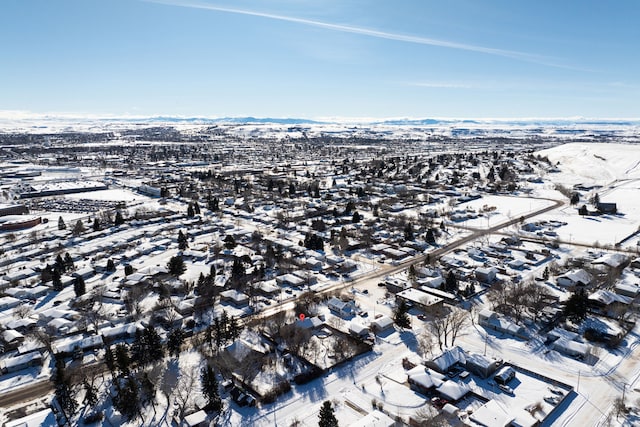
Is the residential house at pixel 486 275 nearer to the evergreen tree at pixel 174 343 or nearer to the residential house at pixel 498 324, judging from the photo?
the residential house at pixel 498 324

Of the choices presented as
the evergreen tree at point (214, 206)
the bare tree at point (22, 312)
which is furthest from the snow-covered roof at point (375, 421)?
the evergreen tree at point (214, 206)

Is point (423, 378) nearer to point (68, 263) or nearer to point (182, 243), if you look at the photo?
point (182, 243)

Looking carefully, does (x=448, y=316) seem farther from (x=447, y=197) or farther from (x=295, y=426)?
(x=447, y=197)

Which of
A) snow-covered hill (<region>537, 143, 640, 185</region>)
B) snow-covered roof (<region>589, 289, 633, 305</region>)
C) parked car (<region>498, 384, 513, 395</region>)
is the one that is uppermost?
snow-covered hill (<region>537, 143, 640, 185</region>)

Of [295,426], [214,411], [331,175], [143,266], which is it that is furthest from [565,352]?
[331,175]

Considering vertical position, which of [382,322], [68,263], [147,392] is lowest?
[68,263]

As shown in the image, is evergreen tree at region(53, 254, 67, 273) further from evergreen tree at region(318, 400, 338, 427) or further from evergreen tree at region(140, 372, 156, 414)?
evergreen tree at region(318, 400, 338, 427)

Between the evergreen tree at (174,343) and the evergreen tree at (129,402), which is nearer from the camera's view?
the evergreen tree at (129,402)

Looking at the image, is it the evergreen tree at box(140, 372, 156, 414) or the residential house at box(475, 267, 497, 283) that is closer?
the evergreen tree at box(140, 372, 156, 414)

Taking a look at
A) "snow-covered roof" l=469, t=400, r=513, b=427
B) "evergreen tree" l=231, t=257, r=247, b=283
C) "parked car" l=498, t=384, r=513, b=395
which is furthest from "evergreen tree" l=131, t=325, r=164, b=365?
"parked car" l=498, t=384, r=513, b=395

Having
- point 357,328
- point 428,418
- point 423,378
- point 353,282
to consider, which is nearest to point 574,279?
point 353,282

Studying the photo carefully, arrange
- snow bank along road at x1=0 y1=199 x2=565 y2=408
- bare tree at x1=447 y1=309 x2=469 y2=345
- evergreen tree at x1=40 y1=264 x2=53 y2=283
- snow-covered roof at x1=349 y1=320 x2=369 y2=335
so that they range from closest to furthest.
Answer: snow bank along road at x1=0 y1=199 x2=565 y2=408 → bare tree at x1=447 y1=309 x2=469 y2=345 → snow-covered roof at x1=349 y1=320 x2=369 y2=335 → evergreen tree at x1=40 y1=264 x2=53 y2=283
